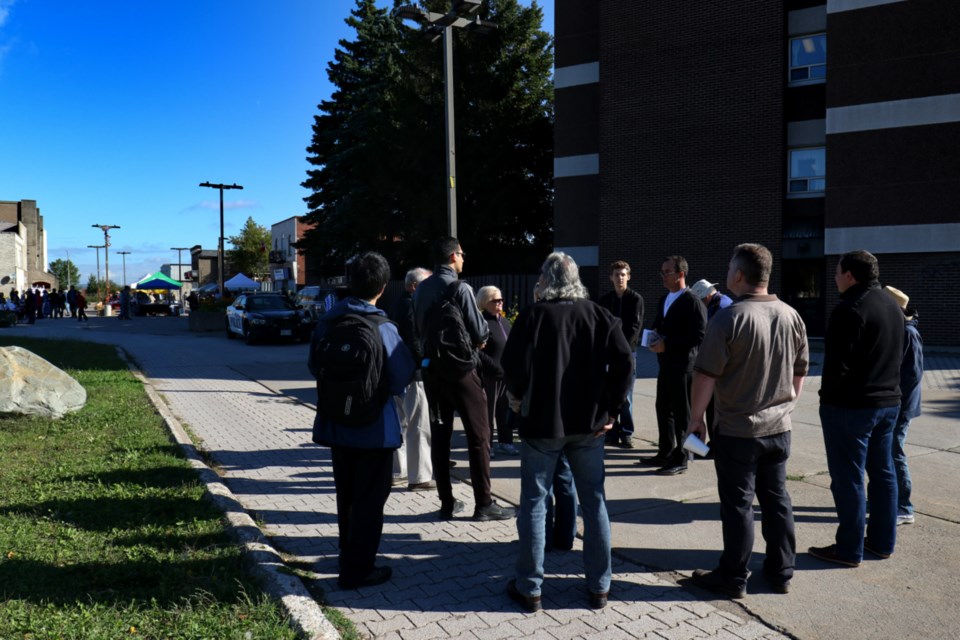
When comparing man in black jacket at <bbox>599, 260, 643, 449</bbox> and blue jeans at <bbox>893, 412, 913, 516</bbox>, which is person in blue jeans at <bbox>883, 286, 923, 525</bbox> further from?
man in black jacket at <bbox>599, 260, 643, 449</bbox>

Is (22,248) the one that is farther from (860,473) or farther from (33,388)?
(860,473)

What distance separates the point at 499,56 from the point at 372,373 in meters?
29.8

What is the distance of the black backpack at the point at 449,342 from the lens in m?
5.02

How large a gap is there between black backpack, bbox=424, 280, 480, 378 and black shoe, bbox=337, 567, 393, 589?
1.41 m

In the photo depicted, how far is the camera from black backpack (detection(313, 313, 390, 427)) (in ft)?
12.9

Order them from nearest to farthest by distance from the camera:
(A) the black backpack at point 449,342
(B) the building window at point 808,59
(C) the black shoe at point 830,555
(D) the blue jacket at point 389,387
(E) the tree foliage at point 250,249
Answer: (D) the blue jacket at point 389,387
(C) the black shoe at point 830,555
(A) the black backpack at point 449,342
(B) the building window at point 808,59
(E) the tree foliage at point 250,249

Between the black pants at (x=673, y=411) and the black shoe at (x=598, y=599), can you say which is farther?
the black pants at (x=673, y=411)

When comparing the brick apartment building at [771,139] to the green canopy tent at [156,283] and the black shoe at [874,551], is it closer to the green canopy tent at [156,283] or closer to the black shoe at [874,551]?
the black shoe at [874,551]

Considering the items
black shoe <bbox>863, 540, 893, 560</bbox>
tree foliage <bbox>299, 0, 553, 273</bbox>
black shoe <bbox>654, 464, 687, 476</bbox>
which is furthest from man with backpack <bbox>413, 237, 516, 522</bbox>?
tree foliage <bbox>299, 0, 553, 273</bbox>

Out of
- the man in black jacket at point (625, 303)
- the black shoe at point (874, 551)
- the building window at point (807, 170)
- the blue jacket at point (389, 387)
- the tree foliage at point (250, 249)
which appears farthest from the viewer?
the tree foliage at point (250, 249)

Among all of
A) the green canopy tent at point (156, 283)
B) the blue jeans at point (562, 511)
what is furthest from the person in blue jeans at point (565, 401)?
the green canopy tent at point (156, 283)

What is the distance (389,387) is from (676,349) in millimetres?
3248

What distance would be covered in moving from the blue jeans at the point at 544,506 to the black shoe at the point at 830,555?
1.53 meters

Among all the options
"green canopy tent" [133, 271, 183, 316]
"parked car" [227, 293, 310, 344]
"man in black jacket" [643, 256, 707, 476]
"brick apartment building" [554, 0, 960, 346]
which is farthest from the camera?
"green canopy tent" [133, 271, 183, 316]
